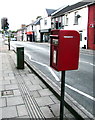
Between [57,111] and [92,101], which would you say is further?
[92,101]

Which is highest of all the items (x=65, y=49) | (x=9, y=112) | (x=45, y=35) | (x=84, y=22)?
(x=84, y=22)

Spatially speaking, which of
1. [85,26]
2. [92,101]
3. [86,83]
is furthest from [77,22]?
[92,101]

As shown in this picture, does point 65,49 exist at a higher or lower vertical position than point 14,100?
higher

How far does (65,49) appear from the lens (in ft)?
8.25

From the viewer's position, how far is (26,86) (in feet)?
16.3

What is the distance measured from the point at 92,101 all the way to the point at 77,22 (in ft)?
68.4

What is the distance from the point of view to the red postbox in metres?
2.46

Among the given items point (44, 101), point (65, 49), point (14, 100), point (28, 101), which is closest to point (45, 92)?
point (44, 101)

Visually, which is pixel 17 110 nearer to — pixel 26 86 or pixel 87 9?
pixel 26 86

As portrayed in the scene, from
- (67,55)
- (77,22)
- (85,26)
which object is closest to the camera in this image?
(67,55)

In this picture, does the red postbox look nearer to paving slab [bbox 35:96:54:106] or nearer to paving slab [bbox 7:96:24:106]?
paving slab [bbox 35:96:54:106]

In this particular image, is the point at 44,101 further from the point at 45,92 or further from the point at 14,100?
the point at 14,100

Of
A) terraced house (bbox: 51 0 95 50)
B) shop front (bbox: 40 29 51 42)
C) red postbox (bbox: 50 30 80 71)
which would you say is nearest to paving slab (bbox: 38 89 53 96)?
red postbox (bbox: 50 30 80 71)

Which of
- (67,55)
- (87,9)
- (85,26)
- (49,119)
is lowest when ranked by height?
(49,119)
